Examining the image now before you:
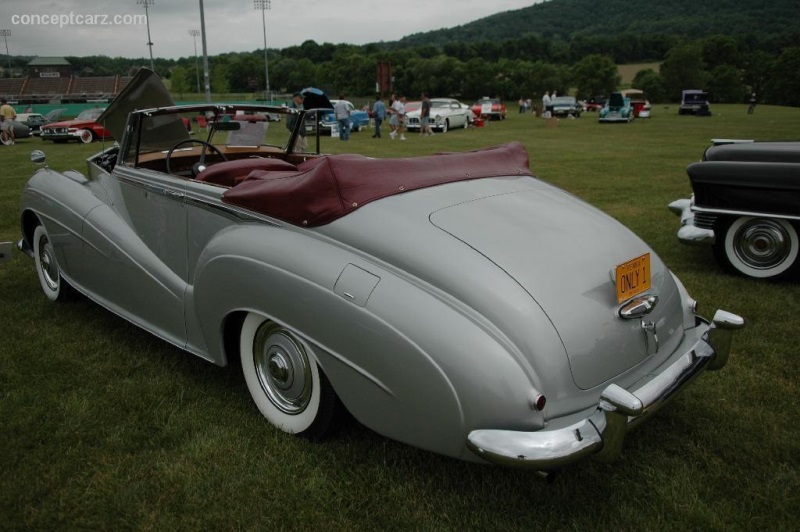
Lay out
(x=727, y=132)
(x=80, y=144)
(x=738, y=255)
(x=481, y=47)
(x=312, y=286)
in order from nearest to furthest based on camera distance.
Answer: (x=312, y=286), (x=738, y=255), (x=80, y=144), (x=727, y=132), (x=481, y=47)

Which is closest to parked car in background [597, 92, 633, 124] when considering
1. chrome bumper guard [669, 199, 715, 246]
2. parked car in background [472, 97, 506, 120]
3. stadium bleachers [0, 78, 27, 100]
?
parked car in background [472, 97, 506, 120]

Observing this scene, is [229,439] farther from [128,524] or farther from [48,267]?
[48,267]

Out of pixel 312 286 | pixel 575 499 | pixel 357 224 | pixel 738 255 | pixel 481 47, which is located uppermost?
pixel 481 47

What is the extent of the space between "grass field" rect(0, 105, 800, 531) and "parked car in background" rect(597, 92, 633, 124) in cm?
2623

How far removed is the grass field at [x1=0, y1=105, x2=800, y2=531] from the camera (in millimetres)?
2080

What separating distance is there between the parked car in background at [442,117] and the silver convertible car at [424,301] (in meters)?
20.9

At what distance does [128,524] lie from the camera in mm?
2051

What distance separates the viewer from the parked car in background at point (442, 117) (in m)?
23.4

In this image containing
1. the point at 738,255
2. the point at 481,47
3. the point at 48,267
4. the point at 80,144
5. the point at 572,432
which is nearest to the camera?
the point at 572,432

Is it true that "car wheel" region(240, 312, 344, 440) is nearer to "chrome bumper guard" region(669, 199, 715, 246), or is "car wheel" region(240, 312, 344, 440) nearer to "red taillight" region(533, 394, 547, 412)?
"red taillight" region(533, 394, 547, 412)

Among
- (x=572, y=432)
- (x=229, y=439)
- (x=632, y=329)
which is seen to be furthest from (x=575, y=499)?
(x=229, y=439)

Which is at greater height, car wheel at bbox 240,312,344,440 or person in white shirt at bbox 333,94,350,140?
person in white shirt at bbox 333,94,350,140

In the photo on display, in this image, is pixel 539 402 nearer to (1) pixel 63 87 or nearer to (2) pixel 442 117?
(2) pixel 442 117

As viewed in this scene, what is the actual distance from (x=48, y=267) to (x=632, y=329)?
3912 millimetres
